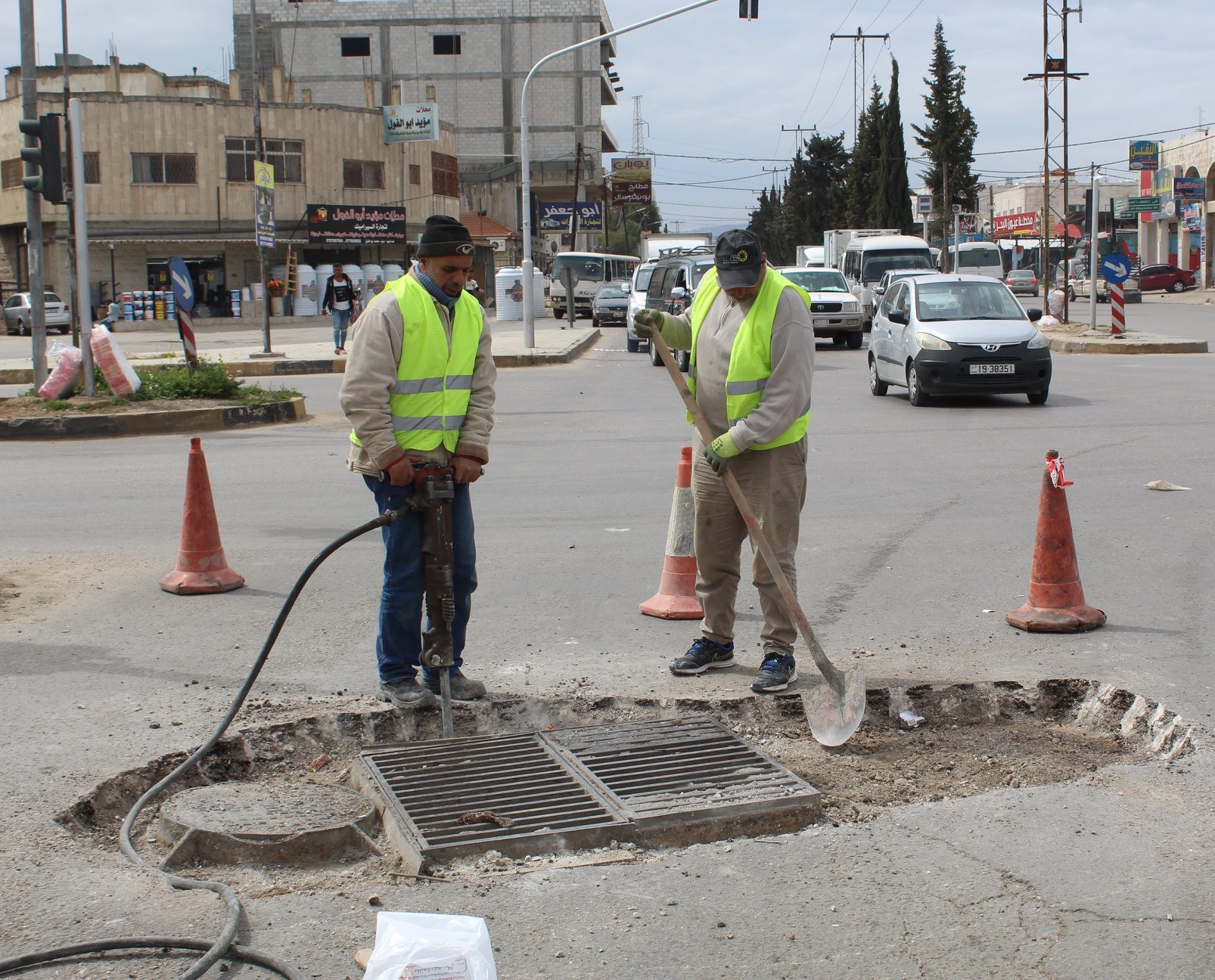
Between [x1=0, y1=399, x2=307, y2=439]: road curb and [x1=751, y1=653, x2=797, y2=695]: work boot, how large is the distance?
36.1 feet

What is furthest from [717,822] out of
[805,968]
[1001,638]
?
[1001,638]

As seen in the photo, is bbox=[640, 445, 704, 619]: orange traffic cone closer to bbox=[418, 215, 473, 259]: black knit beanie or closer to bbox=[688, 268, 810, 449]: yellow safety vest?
bbox=[688, 268, 810, 449]: yellow safety vest

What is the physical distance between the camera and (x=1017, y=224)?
101 meters

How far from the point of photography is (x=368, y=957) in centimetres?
311

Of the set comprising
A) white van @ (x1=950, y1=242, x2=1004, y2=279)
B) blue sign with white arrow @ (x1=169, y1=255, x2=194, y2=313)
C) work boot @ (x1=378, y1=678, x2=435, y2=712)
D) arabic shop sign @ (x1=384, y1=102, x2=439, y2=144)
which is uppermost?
arabic shop sign @ (x1=384, y1=102, x2=439, y2=144)

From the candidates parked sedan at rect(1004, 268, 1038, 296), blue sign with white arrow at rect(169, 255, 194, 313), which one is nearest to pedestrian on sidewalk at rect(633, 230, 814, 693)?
blue sign with white arrow at rect(169, 255, 194, 313)

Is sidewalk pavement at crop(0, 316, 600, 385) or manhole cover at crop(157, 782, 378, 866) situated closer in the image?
manhole cover at crop(157, 782, 378, 866)

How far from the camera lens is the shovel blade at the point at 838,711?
476 centimetres

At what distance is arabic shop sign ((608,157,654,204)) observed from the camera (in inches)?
3401

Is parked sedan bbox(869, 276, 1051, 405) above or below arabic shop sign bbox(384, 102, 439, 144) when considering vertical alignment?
below

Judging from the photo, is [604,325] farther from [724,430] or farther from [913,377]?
[724,430]

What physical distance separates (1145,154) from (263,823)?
77362 millimetres

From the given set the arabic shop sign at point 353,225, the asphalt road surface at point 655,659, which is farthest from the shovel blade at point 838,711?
the arabic shop sign at point 353,225

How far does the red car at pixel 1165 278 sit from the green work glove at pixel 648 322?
63686mm
